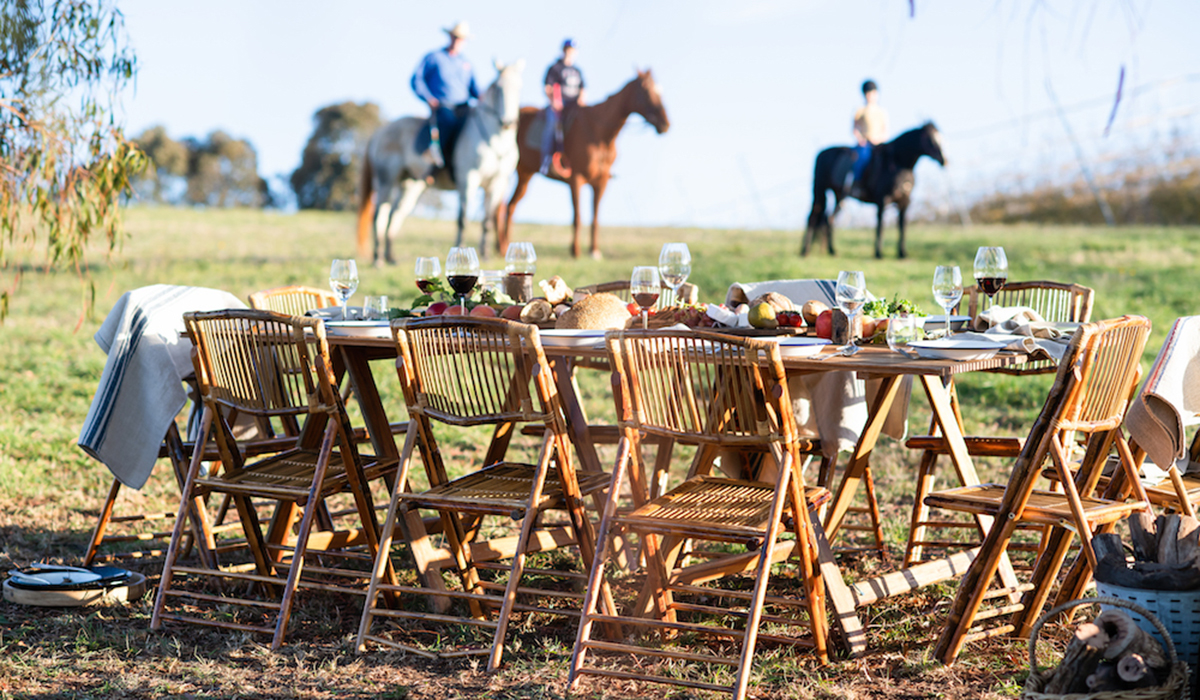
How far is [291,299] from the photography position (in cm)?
477

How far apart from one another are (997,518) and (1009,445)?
0.77 meters

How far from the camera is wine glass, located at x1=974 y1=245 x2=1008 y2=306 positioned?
3615 millimetres

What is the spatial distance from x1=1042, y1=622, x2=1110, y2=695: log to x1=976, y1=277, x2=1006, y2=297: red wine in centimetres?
141

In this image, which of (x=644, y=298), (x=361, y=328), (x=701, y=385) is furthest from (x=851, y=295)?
(x=361, y=328)

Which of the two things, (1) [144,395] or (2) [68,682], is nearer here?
(2) [68,682]

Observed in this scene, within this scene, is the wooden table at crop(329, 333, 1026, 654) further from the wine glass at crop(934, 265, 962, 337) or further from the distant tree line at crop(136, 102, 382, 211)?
the distant tree line at crop(136, 102, 382, 211)

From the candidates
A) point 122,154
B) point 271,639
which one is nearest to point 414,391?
point 271,639

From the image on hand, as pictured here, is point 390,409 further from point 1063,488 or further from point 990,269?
point 1063,488

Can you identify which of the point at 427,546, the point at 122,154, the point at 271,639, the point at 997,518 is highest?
the point at 122,154

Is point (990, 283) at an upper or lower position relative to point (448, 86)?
lower

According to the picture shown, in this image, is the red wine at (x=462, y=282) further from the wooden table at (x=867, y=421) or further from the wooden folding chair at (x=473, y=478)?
the wooden folding chair at (x=473, y=478)

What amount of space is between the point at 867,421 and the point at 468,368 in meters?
1.27

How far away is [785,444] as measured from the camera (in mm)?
2955

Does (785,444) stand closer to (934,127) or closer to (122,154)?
(122,154)
